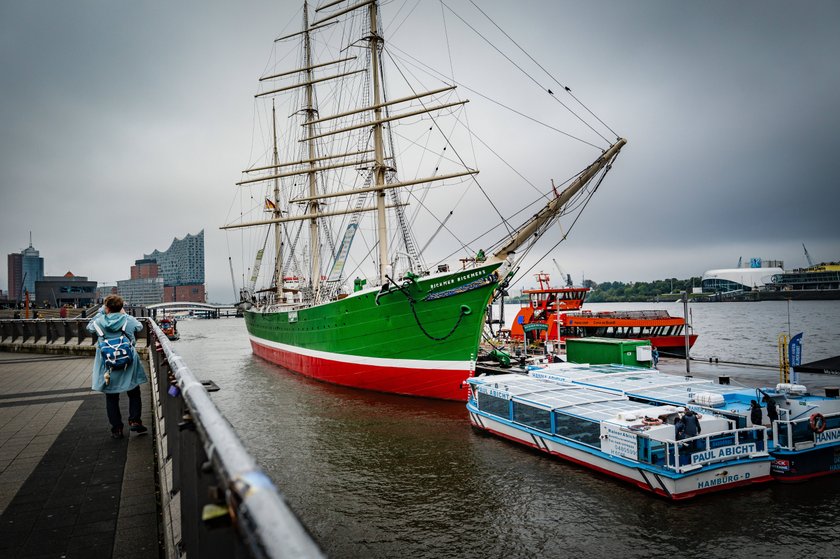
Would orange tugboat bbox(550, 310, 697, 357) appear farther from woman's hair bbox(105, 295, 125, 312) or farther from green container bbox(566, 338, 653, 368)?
woman's hair bbox(105, 295, 125, 312)

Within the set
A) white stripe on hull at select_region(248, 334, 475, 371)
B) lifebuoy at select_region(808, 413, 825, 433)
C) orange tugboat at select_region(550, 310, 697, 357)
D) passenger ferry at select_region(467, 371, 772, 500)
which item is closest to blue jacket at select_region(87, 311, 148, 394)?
passenger ferry at select_region(467, 371, 772, 500)

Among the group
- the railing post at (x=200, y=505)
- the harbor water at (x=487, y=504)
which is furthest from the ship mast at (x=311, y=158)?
the railing post at (x=200, y=505)

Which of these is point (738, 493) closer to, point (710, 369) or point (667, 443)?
point (667, 443)

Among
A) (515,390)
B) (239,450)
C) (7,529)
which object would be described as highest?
(239,450)

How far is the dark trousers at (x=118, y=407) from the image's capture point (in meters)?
6.99

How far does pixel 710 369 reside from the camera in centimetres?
3369

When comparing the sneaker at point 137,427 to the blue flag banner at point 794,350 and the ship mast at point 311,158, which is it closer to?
the blue flag banner at point 794,350

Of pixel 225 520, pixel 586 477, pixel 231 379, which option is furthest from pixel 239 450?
pixel 231 379

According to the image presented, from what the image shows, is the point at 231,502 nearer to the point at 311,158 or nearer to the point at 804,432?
the point at 804,432

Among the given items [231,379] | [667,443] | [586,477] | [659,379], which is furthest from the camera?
[231,379]

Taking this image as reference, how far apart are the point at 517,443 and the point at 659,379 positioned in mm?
6207

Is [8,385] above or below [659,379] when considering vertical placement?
above

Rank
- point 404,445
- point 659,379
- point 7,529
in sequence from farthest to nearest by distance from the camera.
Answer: point 659,379, point 404,445, point 7,529

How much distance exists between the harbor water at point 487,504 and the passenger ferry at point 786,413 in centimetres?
49
